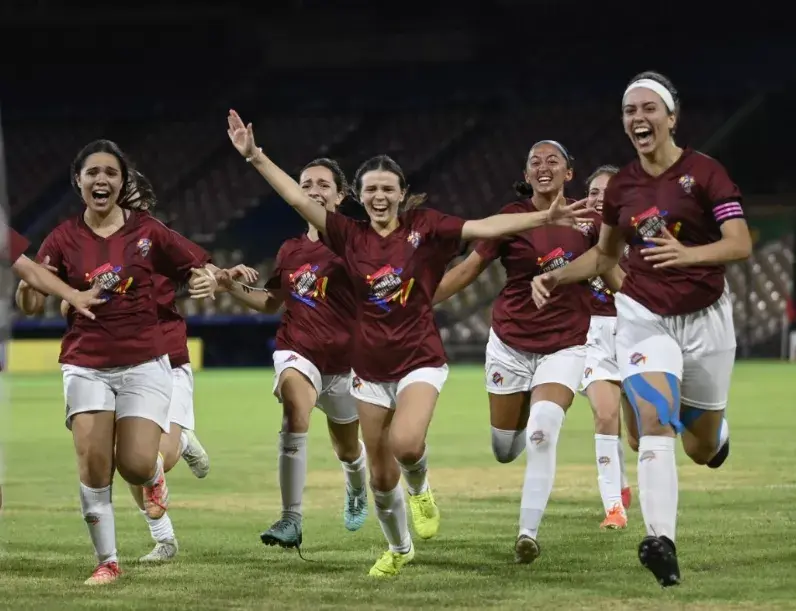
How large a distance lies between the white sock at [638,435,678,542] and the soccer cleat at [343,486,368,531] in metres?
2.78

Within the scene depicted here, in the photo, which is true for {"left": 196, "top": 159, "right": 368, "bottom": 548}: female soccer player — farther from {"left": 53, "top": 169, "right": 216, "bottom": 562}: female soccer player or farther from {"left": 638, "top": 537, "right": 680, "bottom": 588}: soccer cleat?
{"left": 638, "top": 537, "right": 680, "bottom": 588}: soccer cleat

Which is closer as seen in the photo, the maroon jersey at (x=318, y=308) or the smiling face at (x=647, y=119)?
the smiling face at (x=647, y=119)

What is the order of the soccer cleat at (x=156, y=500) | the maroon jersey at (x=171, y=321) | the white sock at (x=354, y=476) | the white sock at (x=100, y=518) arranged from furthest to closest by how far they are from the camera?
the white sock at (x=354, y=476)
the maroon jersey at (x=171, y=321)
the soccer cleat at (x=156, y=500)
the white sock at (x=100, y=518)

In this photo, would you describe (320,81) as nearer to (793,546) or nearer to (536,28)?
(536,28)

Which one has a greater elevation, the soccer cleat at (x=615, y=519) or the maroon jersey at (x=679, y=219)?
the maroon jersey at (x=679, y=219)

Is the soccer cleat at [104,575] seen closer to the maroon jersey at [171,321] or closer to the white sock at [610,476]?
the maroon jersey at [171,321]

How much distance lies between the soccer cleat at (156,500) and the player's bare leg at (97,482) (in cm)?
81

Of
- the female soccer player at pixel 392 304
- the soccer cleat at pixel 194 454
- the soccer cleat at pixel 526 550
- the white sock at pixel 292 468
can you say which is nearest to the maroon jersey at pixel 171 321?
the white sock at pixel 292 468

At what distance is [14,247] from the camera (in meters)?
7.53

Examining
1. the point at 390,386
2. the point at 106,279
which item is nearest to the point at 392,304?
the point at 390,386

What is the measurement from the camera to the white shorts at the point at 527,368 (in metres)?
8.41

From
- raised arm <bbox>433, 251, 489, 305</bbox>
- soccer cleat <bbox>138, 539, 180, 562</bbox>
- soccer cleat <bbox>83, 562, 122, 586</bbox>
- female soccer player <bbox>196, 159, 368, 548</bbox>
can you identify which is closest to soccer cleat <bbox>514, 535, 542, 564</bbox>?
raised arm <bbox>433, 251, 489, 305</bbox>

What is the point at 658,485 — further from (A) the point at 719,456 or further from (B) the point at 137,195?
(B) the point at 137,195

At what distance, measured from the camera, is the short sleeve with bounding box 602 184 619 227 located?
7.25m
